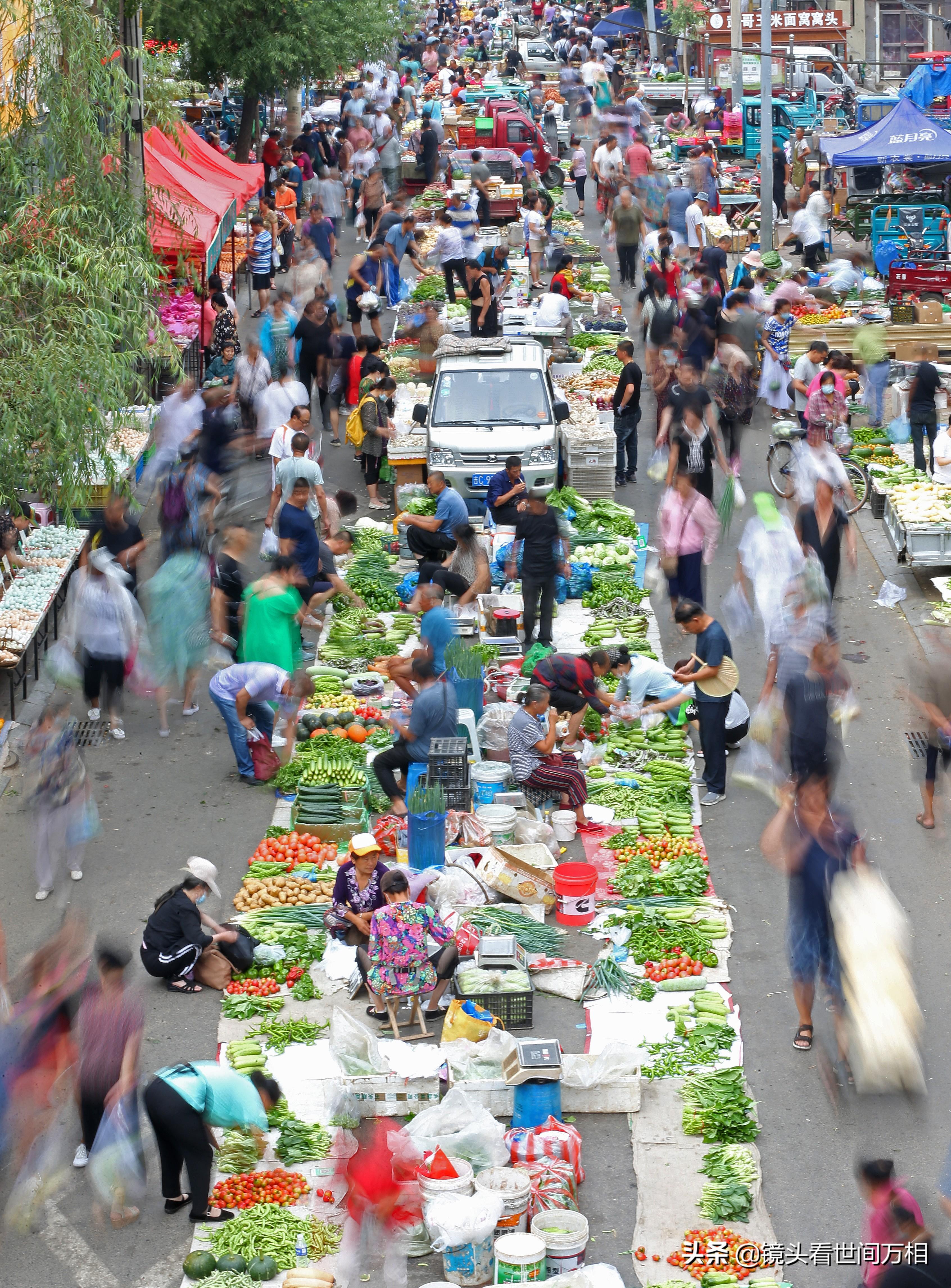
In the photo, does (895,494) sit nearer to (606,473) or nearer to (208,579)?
(606,473)

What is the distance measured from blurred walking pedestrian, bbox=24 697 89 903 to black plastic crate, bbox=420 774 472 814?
8.72 ft

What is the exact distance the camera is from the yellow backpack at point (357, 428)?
65.4ft

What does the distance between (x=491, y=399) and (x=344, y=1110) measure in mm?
11527

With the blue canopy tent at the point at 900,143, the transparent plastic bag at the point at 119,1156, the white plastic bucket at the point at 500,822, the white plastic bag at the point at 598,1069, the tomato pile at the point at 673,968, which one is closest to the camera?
the transparent plastic bag at the point at 119,1156

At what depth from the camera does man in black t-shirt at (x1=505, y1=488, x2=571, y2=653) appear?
15.4 meters

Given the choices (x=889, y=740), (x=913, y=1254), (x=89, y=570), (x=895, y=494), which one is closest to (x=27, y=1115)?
(x=913, y=1254)

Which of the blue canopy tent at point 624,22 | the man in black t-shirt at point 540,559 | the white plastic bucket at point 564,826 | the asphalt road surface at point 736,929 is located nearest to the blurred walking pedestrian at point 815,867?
the asphalt road surface at point 736,929

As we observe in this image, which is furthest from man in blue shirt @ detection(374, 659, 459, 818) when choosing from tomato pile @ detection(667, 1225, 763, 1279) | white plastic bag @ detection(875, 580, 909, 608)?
white plastic bag @ detection(875, 580, 909, 608)

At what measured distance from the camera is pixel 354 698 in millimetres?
15539

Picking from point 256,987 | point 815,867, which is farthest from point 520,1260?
point 256,987

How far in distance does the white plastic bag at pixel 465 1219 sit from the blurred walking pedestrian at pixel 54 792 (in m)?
4.88

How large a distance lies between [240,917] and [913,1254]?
20.1 feet

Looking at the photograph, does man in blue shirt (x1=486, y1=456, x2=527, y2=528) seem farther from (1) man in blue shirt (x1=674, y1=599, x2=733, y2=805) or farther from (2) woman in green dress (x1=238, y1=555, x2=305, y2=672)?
(1) man in blue shirt (x1=674, y1=599, x2=733, y2=805)

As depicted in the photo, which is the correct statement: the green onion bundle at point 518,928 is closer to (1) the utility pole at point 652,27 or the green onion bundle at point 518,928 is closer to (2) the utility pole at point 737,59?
(2) the utility pole at point 737,59
